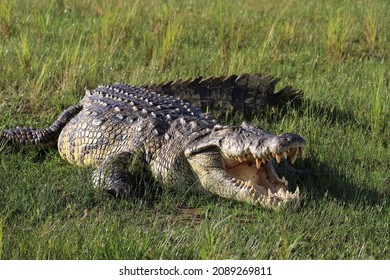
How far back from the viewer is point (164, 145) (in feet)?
20.6

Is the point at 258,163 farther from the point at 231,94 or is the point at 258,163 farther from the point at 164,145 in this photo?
the point at 231,94

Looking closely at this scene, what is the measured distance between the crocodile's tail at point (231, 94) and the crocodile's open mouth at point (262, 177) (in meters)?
1.86

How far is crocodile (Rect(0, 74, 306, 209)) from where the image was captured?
5.61 meters

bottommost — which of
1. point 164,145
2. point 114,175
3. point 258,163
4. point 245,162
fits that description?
point 114,175

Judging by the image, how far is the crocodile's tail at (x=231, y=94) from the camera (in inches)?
306

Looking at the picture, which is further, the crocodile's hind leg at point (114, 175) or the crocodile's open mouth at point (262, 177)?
the crocodile's hind leg at point (114, 175)

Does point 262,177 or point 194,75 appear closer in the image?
point 262,177

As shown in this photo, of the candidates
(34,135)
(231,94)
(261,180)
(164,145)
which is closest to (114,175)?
(164,145)

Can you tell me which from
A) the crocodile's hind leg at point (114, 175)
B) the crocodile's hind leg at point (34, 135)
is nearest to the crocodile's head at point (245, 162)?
the crocodile's hind leg at point (114, 175)

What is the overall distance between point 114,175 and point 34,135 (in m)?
1.32

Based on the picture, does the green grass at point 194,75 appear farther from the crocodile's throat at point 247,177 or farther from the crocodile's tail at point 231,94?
the crocodile's tail at point 231,94

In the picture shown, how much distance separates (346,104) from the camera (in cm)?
791

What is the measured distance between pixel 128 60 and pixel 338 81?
96.1 inches
